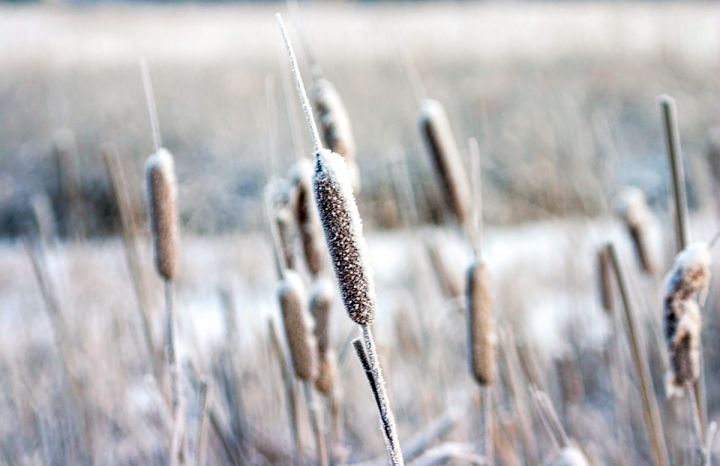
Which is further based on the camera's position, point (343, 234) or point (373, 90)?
point (373, 90)

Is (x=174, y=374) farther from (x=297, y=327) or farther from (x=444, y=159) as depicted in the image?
(x=444, y=159)

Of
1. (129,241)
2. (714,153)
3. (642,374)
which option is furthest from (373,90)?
(642,374)

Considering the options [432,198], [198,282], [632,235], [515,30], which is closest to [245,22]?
[515,30]

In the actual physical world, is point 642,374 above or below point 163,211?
below

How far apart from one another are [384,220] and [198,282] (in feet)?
6.42

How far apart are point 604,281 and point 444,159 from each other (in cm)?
29

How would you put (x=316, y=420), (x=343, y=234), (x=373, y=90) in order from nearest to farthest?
(x=343, y=234) < (x=316, y=420) < (x=373, y=90)

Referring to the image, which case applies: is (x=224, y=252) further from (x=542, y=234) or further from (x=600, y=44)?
(x=600, y=44)

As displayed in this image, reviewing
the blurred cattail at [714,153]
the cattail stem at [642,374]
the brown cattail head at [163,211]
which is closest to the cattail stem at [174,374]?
the brown cattail head at [163,211]

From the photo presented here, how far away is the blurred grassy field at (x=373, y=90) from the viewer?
5176 millimetres

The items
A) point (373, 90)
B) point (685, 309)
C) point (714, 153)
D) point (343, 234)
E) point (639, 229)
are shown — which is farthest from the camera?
point (373, 90)

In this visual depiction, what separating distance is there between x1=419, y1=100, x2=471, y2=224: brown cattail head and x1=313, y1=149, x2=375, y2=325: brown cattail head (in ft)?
1.00

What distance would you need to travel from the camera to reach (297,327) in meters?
0.58

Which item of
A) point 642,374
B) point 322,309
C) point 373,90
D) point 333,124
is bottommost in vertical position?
point 642,374
